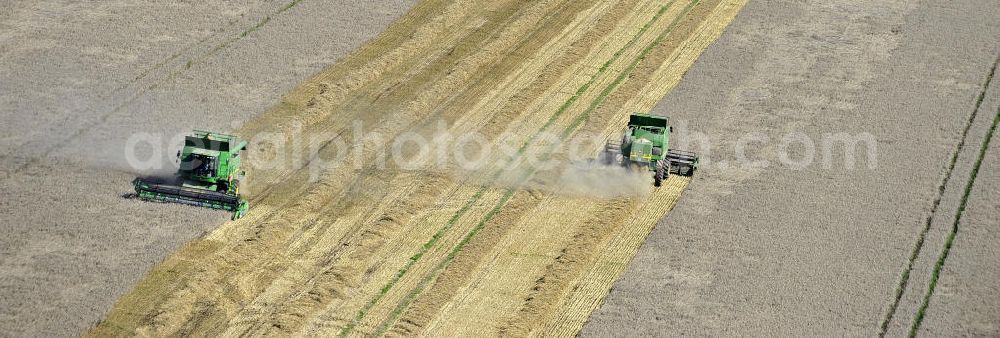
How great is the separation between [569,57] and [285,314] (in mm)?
20354

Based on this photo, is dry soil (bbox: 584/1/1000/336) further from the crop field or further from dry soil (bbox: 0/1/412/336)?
dry soil (bbox: 0/1/412/336)

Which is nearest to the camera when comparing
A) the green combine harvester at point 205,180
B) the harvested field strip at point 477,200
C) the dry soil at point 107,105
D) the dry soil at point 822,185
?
the harvested field strip at point 477,200

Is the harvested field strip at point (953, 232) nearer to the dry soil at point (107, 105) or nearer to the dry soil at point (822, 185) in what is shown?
the dry soil at point (822, 185)

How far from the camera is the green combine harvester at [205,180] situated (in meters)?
36.0

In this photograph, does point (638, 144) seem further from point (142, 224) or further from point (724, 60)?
point (142, 224)

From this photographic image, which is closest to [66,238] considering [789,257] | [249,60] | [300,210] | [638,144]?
[300,210]

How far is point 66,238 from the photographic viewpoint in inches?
1375

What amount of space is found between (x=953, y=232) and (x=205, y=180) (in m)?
22.4

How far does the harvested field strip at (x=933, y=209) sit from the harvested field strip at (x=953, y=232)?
0.60 meters

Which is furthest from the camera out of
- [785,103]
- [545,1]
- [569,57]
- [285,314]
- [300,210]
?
[545,1]

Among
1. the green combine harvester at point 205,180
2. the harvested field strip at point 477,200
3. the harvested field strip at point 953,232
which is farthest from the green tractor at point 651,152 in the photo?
the green combine harvester at point 205,180

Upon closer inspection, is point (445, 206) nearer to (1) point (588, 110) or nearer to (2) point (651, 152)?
(2) point (651, 152)

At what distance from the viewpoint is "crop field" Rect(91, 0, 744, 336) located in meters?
32.4

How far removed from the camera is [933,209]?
127 feet
